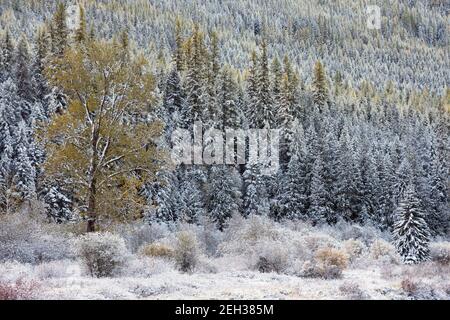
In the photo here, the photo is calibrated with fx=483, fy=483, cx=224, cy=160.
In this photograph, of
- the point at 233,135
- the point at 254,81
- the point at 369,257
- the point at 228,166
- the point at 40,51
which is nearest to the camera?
the point at 369,257

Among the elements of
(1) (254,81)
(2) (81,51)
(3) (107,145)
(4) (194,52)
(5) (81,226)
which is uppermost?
(4) (194,52)

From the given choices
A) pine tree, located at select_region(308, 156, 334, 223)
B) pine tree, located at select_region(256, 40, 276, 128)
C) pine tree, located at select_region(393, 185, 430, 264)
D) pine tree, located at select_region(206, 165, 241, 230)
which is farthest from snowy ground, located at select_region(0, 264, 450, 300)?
pine tree, located at select_region(256, 40, 276, 128)

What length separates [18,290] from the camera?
1068 centimetres

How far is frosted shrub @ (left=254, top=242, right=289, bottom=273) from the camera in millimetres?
16484

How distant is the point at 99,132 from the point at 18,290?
763 centimetres

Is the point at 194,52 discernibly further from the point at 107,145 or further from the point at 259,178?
the point at 107,145

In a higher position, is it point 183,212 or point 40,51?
point 40,51

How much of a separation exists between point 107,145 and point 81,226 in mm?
3422

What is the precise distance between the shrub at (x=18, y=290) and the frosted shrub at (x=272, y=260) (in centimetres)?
769

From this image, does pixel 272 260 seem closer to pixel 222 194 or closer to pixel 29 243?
pixel 29 243

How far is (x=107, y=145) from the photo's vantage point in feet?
56.6
